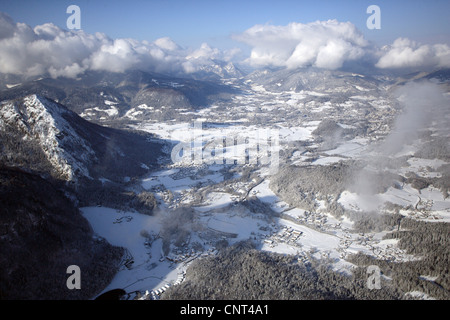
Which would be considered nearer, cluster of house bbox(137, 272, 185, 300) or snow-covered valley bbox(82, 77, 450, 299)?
cluster of house bbox(137, 272, 185, 300)

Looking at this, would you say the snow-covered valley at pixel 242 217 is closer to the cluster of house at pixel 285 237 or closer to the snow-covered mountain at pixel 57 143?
the cluster of house at pixel 285 237

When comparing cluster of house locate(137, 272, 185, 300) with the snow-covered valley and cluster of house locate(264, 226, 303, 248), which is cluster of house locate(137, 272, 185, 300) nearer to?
the snow-covered valley

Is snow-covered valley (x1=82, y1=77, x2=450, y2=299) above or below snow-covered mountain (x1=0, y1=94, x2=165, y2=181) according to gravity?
below

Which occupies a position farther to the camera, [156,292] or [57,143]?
[57,143]

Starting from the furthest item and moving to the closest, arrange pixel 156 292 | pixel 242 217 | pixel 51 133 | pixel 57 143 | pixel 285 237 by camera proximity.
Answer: pixel 51 133
pixel 57 143
pixel 242 217
pixel 285 237
pixel 156 292

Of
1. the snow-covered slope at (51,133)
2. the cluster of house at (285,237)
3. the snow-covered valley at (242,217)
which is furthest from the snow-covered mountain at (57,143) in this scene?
the cluster of house at (285,237)

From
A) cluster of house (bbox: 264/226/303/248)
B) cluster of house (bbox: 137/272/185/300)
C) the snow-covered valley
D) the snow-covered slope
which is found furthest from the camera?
the snow-covered slope

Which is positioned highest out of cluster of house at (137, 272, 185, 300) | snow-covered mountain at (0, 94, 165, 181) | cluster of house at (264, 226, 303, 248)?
snow-covered mountain at (0, 94, 165, 181)

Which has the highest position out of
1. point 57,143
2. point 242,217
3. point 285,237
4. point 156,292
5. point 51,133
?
point 51,133

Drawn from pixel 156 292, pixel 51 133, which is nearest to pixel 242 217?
pixel 156 292

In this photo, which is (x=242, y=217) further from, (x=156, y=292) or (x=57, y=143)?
(x=57, y=143)

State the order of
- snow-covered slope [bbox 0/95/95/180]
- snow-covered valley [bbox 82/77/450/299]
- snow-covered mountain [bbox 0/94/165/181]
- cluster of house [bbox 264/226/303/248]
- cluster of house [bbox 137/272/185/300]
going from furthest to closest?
1. snow-covered slope [bbox 0/95/95/180]
2. snow-covered mountain [bbox 0/94/165/181]
3. cluster of house [bbox 264/226/303/248]
4. snow-covered valley [bbox 82/77/450/299]
5. cluster of house [bbox 137/272/185/300]

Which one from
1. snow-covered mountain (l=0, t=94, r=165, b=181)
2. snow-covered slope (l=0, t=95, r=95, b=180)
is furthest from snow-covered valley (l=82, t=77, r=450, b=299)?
snow-covered slope (l=0, t=95, r=95, b=180)
